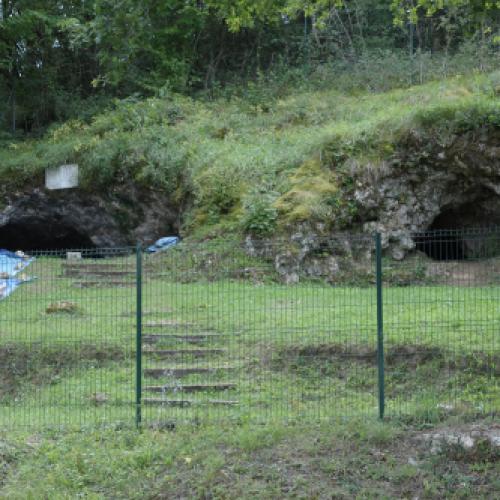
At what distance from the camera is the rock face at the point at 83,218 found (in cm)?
2114

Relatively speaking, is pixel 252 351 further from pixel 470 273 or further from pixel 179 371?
pixel 470 273

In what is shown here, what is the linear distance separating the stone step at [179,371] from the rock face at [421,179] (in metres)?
7.25

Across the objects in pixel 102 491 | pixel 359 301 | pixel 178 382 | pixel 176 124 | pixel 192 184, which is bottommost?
pixel 102 491

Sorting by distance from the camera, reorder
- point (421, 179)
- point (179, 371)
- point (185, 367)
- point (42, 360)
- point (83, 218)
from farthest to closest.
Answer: point (83, 218)
point (421, 179)
point (42, 360)
point (185, 367)
point (179, 371)

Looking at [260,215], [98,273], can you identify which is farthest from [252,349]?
[260,215]

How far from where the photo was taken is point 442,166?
16.9 metres

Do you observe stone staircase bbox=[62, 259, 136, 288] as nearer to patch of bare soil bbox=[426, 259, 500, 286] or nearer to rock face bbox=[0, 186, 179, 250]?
patch of bare soil bbox=[426, 259, 500, 286]

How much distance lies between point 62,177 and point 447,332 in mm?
14831

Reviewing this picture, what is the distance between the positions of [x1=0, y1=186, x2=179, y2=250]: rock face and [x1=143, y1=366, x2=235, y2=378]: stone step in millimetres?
10594

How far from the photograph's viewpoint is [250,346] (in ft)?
34.6

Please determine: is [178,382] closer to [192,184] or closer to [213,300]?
[213,300]

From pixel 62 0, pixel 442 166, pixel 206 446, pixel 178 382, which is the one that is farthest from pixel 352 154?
pixel 62 0

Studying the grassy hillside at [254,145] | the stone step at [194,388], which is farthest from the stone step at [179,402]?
the grassy hillside at [254,145]

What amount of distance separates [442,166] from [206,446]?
36.0ft
